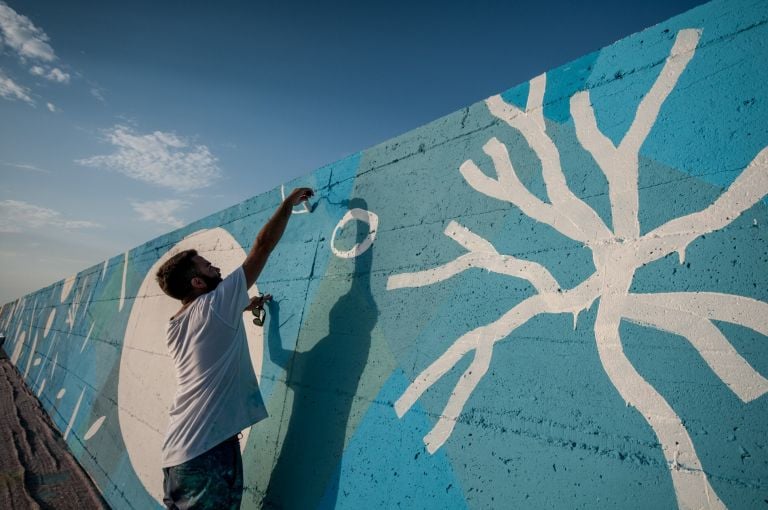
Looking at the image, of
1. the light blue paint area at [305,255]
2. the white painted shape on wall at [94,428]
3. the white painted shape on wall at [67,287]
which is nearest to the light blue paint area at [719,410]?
the light blue paint area at [305,255]

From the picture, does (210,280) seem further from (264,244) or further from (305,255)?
(305,255)

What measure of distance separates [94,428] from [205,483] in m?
4.50

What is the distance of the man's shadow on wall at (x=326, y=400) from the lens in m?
2.04

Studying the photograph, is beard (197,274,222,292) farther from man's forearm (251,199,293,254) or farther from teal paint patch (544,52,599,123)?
teal paint patch (544,52,599,123)

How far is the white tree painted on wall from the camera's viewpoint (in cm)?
113

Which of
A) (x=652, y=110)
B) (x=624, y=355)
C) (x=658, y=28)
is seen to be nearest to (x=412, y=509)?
(x=624, y=355)

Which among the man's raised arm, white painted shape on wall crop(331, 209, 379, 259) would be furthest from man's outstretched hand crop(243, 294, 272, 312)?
white painted shape on wall crop(331, 209, 379, 259)

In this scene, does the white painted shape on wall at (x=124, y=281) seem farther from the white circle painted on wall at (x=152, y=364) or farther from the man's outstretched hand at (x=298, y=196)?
the man's outstretched hand at (x=298, y=196)

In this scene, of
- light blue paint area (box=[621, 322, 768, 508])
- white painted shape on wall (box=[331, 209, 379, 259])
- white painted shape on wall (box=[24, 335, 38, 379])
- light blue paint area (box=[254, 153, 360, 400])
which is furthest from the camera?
white painted shape on wall (box=[24, 335, 38, 379])

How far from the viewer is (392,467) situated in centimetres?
174

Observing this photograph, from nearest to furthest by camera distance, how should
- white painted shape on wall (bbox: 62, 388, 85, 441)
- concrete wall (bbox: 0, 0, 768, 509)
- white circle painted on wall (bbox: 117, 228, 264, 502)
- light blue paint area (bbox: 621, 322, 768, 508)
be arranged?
1. light blue paint area (bbox: 621, 322, 768, 508)
2. concrete wall (bbox: 0, 0, 768, 509)
3. white circle painted on wall (bbox: 117, 228, 264, 502)
4. white painted shape on wall (bbox: 62, 388, 85, 441)

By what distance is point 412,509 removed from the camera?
161cm

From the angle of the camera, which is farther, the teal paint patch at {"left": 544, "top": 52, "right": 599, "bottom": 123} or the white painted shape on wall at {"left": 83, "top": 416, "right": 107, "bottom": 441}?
the white painted shape on wall at {"left": 83, "top": 416, "right": 107, "bottom": 441}

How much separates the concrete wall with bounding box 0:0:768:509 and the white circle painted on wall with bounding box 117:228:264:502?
0.95 m
